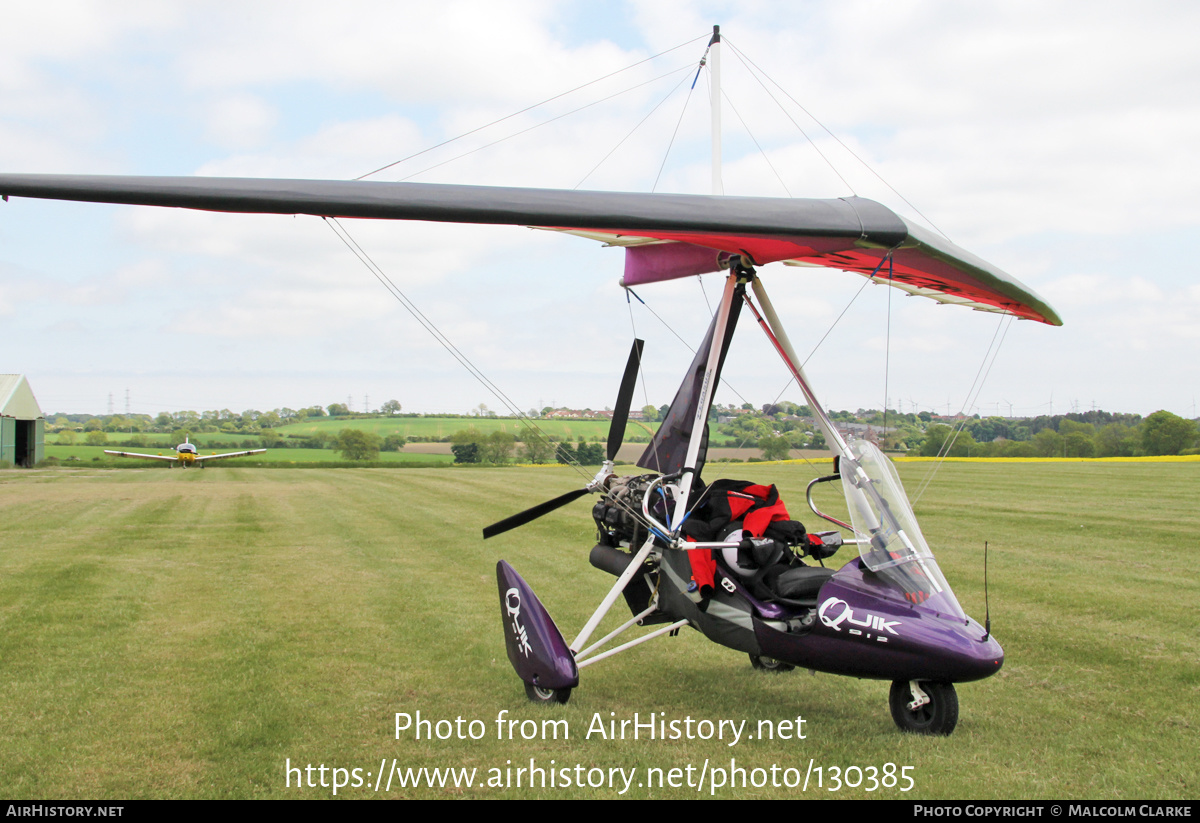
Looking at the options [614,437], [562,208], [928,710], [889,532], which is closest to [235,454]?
[614,437]

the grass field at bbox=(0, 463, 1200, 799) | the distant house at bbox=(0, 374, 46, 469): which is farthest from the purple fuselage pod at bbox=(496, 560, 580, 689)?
the distant house at bbox=(0, 374, 46, 469)

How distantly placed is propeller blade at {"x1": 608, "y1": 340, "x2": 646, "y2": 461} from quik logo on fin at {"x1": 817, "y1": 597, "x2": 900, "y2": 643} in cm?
232

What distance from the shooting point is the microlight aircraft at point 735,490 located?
423 cm

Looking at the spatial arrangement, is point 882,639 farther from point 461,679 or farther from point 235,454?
point 235,454

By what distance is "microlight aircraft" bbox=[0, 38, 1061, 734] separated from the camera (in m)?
4.23

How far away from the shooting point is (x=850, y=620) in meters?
4.71

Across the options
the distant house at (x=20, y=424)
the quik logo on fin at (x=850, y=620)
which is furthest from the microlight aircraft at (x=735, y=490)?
the distant house at (x=20, y=424)

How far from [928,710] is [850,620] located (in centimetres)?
77

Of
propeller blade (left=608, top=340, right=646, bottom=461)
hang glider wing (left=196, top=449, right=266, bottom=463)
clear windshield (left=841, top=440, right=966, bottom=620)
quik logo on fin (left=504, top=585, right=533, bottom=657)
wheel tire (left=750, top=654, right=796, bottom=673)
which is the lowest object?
hang glider wing (left=196, top=449, right=266, bottom=463)

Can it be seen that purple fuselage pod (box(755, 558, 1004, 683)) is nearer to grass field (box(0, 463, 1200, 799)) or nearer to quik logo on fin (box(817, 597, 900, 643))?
quik logo on fin (box(817, 597, 900, 643))

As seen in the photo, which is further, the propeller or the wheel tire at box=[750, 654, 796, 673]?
the wheel tire at box=[750, 654, 796, 673]

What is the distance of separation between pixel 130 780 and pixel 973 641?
14.7 feet

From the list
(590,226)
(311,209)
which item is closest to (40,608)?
(311,209)
